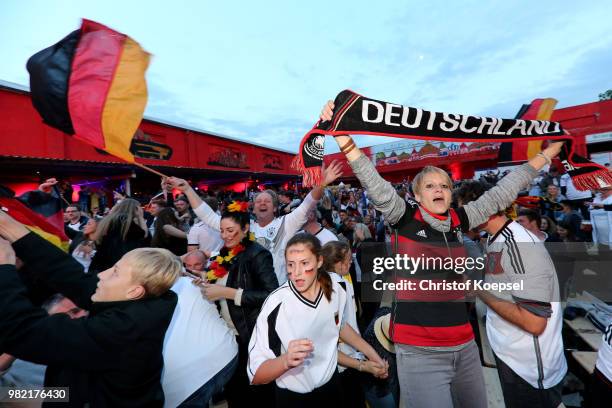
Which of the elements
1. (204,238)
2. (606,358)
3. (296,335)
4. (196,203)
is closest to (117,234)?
(196,203)

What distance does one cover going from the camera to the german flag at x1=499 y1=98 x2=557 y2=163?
9.77ft

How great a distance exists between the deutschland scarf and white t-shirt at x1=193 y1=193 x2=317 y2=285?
1.17 meters

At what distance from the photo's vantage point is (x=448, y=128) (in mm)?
2486

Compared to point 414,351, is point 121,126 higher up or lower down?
higher up

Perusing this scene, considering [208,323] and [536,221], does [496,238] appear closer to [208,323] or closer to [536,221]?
[208,323]

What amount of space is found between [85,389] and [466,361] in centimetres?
231

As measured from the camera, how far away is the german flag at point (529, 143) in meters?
2.98

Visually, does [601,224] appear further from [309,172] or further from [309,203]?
[309,172]

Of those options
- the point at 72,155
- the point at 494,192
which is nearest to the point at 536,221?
the point at 494,192

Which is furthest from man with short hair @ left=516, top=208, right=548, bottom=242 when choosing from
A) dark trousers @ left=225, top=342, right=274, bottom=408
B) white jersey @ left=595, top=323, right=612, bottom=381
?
dark trousers @ left=225, top=342, right=274, bottom=408

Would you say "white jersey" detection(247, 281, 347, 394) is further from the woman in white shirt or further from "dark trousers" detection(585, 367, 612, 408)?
"dark trousers" detection(585, 367, 612, 408)

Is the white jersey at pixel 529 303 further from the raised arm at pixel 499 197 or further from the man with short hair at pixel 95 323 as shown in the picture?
the man with short hair at pixel 95 323

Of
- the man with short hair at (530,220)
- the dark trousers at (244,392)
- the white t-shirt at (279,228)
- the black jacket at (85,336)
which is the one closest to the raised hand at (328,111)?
the white t-shirt at (279,228)

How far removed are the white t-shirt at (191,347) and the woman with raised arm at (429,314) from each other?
4.56 ft
